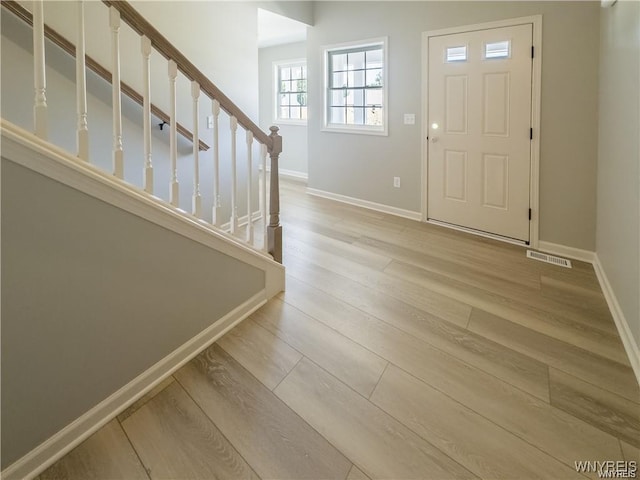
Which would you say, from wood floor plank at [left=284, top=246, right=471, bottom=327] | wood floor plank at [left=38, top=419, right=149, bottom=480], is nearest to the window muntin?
wood floor plank at [left=284, top=246, right=471, bottom=327]

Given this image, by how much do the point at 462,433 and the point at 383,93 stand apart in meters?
3.81

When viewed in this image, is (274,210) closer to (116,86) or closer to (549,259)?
(116,86)

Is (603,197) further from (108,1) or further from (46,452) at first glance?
(46,452)

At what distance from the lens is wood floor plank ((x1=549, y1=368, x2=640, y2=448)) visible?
4.84 feet

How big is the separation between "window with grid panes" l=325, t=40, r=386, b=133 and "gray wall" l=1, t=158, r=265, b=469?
3.50 meters

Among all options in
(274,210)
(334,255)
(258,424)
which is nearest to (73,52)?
(274,210)

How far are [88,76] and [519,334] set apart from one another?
3231 millimetres

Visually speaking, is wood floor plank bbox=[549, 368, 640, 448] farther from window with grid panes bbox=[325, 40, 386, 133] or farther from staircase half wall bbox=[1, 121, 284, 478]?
window with grid panes bbox=[325, 40, 386, 133]

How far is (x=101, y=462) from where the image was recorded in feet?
4.41

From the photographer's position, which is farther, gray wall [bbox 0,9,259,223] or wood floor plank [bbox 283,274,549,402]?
gray wall [bbox 0,9,259,223]

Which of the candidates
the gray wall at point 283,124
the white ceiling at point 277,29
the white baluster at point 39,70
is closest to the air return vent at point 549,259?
the white baluster at point 39,70

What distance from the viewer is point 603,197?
2797 millimetres

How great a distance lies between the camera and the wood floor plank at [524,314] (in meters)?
2.02

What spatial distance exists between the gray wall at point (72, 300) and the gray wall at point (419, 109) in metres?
3.12
